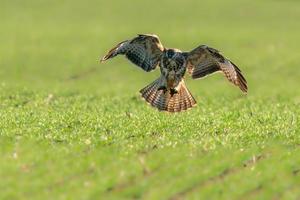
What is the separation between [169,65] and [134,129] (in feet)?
6.68

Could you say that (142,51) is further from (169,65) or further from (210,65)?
(210,65)

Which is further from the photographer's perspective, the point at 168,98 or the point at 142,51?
the point at 142,51

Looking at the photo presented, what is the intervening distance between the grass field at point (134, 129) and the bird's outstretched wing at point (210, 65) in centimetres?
148

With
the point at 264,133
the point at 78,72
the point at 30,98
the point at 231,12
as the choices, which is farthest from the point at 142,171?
the point at 231,12

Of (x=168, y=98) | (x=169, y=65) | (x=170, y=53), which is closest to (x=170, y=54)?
(x=170, y=53)

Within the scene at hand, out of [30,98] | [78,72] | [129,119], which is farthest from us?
[78,72]

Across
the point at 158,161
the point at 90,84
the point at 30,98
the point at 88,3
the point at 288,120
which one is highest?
the point at 158,161

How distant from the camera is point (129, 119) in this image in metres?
21.2

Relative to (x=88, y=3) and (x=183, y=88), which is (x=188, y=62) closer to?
(x=183, y=88)

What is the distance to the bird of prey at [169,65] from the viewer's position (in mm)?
19375

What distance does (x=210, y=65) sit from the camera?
770 inches

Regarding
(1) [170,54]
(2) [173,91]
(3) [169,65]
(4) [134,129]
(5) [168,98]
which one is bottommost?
(4) [134,129]

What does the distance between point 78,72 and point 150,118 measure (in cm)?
2409

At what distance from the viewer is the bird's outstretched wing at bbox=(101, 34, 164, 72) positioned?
19797mm
